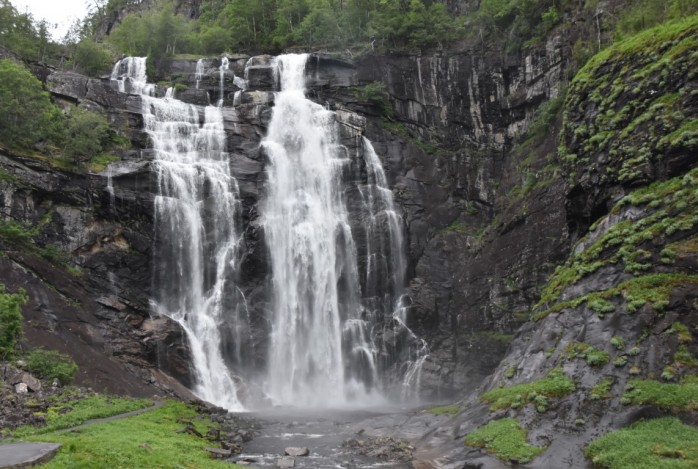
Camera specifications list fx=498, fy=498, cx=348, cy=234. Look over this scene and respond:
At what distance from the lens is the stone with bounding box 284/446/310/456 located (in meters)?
17.6

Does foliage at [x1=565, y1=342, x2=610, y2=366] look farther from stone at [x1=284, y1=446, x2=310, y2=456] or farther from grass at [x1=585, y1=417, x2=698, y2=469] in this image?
stone at [x1=284, y1=446, x2=310, y2=456]

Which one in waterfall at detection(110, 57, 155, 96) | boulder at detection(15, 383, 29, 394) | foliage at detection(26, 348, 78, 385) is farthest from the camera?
waterfall at detection(110, 57, 155, 96)

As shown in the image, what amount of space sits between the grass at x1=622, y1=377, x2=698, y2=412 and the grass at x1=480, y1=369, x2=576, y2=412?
1890 millimetres

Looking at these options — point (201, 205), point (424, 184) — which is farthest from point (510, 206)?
point (201, 205)

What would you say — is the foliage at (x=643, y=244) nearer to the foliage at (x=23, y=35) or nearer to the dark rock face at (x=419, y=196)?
the dark rock face at (x=419, y=196)

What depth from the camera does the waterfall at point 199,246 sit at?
30594 mm

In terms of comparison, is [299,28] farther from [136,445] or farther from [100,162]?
[136,445]

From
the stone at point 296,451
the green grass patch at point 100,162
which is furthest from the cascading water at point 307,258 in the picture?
the stone at point 296,451

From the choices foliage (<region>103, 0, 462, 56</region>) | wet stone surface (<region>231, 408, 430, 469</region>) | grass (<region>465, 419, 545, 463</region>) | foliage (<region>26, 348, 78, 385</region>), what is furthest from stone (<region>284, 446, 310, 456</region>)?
foliage (<region>103, 0, 462, 56</region>)

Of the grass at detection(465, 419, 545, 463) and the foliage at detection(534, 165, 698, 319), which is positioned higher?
the foliage at detection(534, 165, 698, 319)

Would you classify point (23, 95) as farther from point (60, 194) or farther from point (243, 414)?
point (243, 414)

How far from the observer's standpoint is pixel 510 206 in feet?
117

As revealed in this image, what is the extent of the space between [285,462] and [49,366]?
395 inches

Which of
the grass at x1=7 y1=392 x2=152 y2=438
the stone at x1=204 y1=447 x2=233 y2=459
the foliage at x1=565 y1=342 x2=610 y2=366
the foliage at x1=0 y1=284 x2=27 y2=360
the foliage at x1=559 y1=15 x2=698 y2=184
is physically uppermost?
the foliage at x1=559 y1=15 x2=698 y2=184
